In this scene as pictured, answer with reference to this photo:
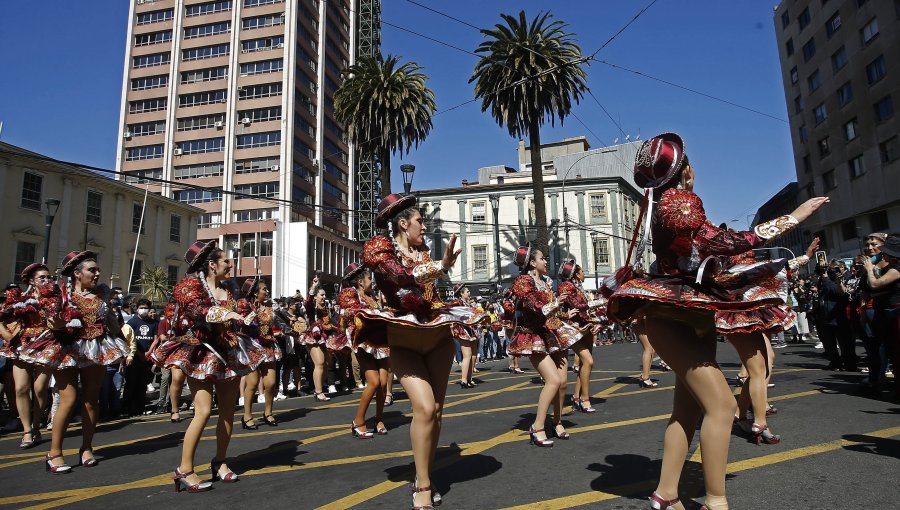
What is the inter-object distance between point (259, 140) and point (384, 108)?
97.6ft

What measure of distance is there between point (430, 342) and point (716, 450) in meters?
1.97

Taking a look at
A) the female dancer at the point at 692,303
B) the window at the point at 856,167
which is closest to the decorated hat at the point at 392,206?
the female dancer at the point at 692,303

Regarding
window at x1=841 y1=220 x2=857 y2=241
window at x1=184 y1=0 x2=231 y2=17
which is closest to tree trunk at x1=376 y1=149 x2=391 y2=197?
window at x1=841 y1=220 x2=857 y2=241

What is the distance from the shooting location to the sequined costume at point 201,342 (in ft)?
16.2

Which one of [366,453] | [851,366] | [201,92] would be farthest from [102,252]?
[851,366]

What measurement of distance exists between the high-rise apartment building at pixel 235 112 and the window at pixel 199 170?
10 cm

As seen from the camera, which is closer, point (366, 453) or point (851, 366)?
point (366, 453)

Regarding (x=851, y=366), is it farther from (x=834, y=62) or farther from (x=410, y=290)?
(x=834, y=62)

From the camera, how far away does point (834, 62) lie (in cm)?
3719

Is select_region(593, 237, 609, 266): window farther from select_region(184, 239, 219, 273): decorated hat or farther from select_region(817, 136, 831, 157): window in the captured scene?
select_region(184, 239, 219, 273): decorated hat

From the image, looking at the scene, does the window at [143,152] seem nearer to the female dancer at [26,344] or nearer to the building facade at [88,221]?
the building facade at [88,221]

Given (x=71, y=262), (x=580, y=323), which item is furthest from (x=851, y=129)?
(x=71, y=262)

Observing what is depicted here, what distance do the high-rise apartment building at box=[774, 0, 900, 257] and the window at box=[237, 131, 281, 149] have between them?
4541cm

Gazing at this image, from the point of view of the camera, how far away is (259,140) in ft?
181
